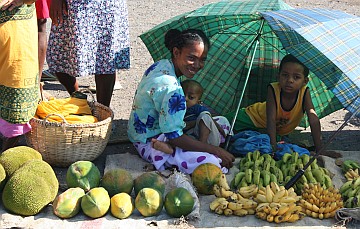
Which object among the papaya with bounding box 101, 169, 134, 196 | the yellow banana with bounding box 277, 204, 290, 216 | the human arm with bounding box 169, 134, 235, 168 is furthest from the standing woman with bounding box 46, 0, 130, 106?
the yellow banana with bounding box 277, 204, 290, 216

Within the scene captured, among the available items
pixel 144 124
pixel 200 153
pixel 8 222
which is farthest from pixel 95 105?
pixel 8 222

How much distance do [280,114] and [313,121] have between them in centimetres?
31

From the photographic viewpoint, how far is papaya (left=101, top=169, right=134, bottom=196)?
396 centimetres

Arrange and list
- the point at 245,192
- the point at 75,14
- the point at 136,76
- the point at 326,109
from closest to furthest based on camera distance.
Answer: the point at 245,192, the point at 75,14, the point at 326,109, the point at 136,76

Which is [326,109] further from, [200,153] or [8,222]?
[8,222]

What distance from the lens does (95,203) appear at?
12.2 ft

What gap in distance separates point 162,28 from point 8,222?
2104 mm

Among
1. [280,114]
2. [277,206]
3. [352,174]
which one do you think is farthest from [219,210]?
[280,114]

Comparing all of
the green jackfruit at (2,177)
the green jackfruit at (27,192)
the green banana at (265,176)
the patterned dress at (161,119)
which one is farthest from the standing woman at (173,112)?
the green jackfruit at (2,177)

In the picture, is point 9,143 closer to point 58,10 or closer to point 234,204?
point 58,10

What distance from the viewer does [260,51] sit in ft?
17.9

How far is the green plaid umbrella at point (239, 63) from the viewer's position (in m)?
5.19

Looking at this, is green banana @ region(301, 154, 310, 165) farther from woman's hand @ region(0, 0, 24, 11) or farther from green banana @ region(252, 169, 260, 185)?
woman's hand @ region(0, 0, 24, 11)

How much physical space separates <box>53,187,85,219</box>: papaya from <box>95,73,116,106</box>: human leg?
5.32 ft
